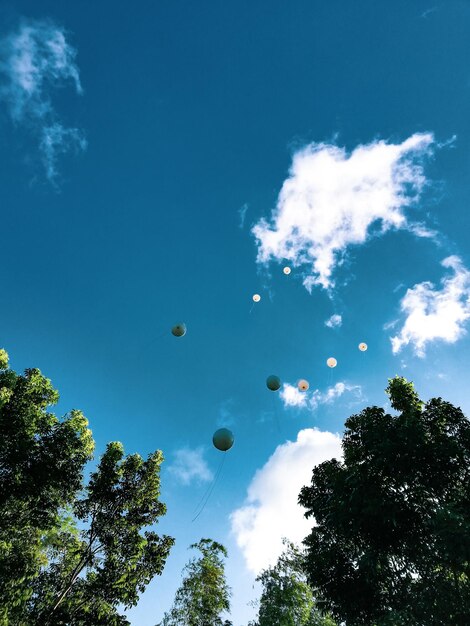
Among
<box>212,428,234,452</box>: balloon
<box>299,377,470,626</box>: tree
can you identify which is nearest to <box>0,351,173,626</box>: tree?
<box>212,428,234,452</box>: balloon

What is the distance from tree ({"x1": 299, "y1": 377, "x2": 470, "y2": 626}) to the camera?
12273 mm

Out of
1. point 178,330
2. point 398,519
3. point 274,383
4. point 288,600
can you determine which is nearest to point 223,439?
point 274,383

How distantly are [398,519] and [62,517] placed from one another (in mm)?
15820

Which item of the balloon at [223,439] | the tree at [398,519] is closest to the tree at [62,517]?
the balloon at [223,439]

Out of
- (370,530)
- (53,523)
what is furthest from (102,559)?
(370,530)

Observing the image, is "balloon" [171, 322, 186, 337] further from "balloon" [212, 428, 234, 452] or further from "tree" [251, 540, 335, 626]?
"tree" [251, 540, 335, 626]

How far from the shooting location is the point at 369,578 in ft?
44.0

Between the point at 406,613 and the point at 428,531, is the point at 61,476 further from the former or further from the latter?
the point at 428,531

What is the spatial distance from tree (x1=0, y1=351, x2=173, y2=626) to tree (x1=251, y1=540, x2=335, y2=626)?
38.5 ft

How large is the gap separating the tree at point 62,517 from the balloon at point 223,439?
6.06 meters

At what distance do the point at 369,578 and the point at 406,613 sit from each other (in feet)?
7.69

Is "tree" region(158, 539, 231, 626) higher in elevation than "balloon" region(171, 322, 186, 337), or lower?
lower

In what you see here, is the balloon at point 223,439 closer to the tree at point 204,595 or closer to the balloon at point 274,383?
the balloon at point 274,383

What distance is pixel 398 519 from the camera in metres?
13.8
